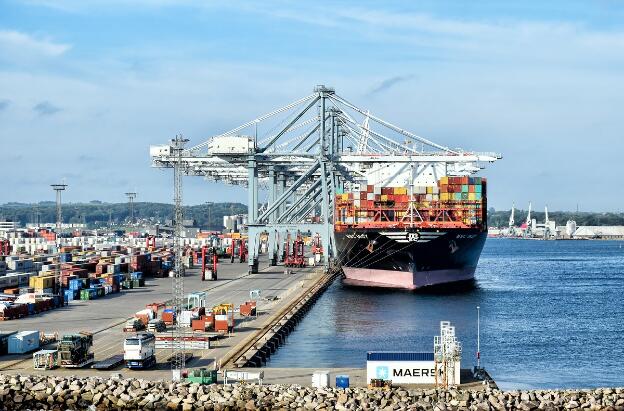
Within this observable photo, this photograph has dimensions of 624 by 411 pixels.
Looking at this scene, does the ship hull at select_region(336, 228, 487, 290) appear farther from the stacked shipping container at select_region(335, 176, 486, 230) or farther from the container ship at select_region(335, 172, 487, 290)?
the stacked shipping container at select_region(335, 176, 486, 230)

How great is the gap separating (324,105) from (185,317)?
4850 cm

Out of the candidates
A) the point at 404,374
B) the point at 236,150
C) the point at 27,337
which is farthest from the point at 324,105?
the point at 404,374

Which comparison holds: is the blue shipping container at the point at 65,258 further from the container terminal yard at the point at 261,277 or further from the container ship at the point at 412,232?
the container ship at the point at 412,232

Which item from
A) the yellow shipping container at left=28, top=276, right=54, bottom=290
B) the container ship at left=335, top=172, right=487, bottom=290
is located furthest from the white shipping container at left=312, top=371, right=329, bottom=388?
the yellow shipping container at left=28, top=276, right=54, bottom=290

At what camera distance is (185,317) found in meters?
51.7

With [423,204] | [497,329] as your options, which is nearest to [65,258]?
[423,204]

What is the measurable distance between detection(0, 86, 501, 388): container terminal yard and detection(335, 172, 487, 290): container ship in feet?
0.42

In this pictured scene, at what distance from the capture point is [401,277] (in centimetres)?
8238

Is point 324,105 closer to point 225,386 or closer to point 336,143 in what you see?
point 336,143

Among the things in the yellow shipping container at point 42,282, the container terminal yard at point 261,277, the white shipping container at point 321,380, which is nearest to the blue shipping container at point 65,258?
the container terminal yard at point 261,277

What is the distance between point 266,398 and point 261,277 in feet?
201

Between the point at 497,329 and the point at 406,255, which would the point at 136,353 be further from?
the point at 406,255

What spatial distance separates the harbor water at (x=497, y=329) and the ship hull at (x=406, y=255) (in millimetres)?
2479

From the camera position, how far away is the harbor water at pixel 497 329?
146ft
